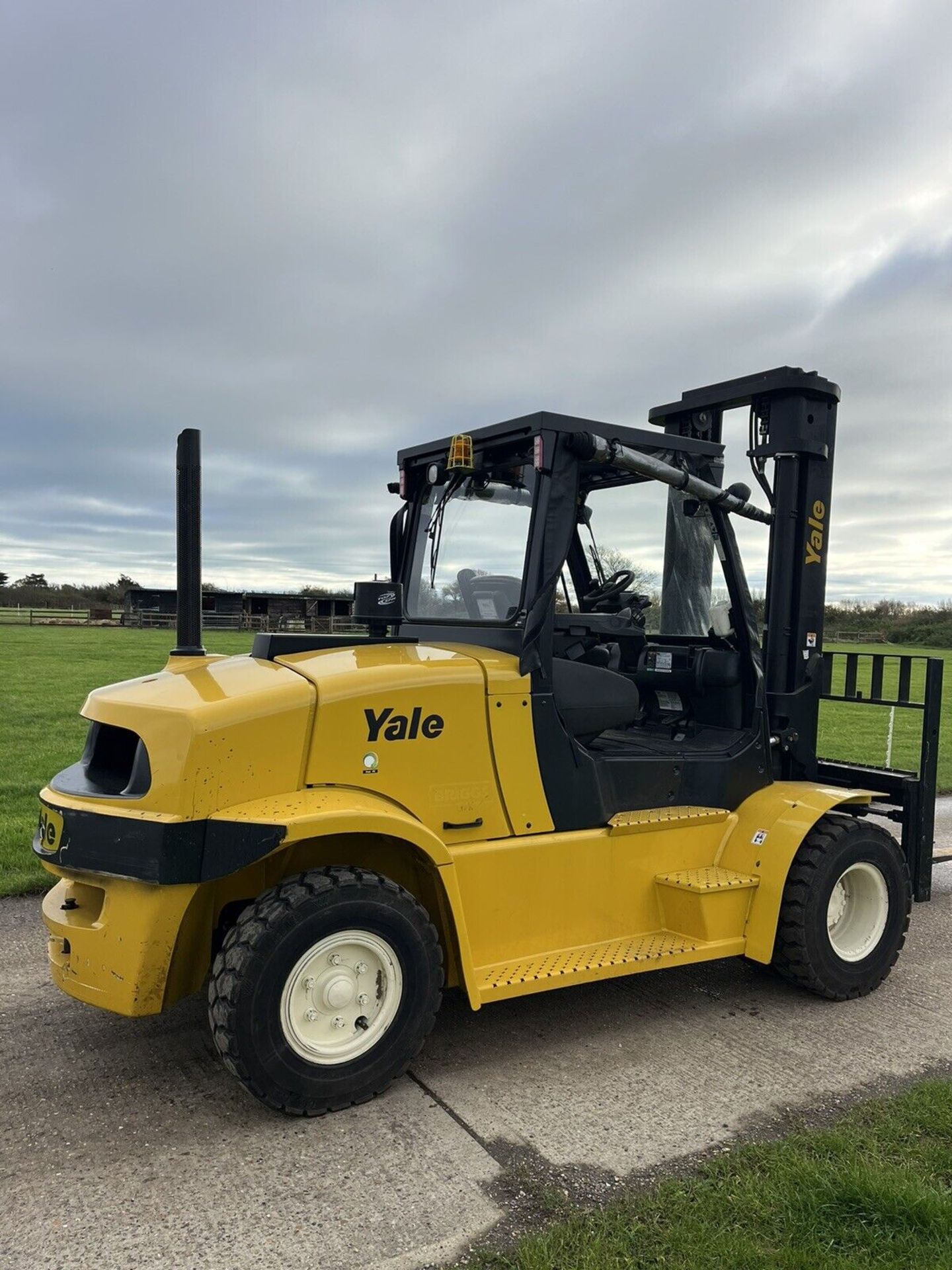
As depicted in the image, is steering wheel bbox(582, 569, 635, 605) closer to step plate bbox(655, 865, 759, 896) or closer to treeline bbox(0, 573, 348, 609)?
step plate bbox(655, 865, 759, 896)

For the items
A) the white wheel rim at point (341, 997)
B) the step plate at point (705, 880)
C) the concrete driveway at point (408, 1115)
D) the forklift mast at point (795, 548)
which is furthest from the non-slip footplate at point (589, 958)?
the forklift mast at point (795, 548)

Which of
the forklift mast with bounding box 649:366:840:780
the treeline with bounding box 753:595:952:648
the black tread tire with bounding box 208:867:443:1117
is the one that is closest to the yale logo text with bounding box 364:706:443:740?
the black tread tire with bounding box 208:867:443:1117

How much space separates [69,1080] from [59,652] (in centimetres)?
2751

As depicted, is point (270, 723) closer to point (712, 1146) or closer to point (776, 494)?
point (712, 1146)

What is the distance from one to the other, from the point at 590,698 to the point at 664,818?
0.73 meters

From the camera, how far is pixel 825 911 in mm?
4770

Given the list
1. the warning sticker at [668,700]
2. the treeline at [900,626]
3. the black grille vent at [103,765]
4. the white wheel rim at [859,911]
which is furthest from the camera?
the treeline at [900,626]

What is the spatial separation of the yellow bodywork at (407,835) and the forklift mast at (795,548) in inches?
32.7

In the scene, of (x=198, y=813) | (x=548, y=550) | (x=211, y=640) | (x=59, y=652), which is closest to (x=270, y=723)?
(x=198, y=813)

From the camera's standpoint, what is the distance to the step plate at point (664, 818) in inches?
175

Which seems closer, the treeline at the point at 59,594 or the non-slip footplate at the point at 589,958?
the non-slip footplate at the point at 589,958

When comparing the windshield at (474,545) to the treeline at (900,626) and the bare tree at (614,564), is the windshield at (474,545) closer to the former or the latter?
the bare tree at (614,564)

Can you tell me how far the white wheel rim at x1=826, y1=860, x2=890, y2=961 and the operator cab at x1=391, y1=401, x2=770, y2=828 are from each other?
715mm

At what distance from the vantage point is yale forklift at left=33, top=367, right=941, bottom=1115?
3461mm
